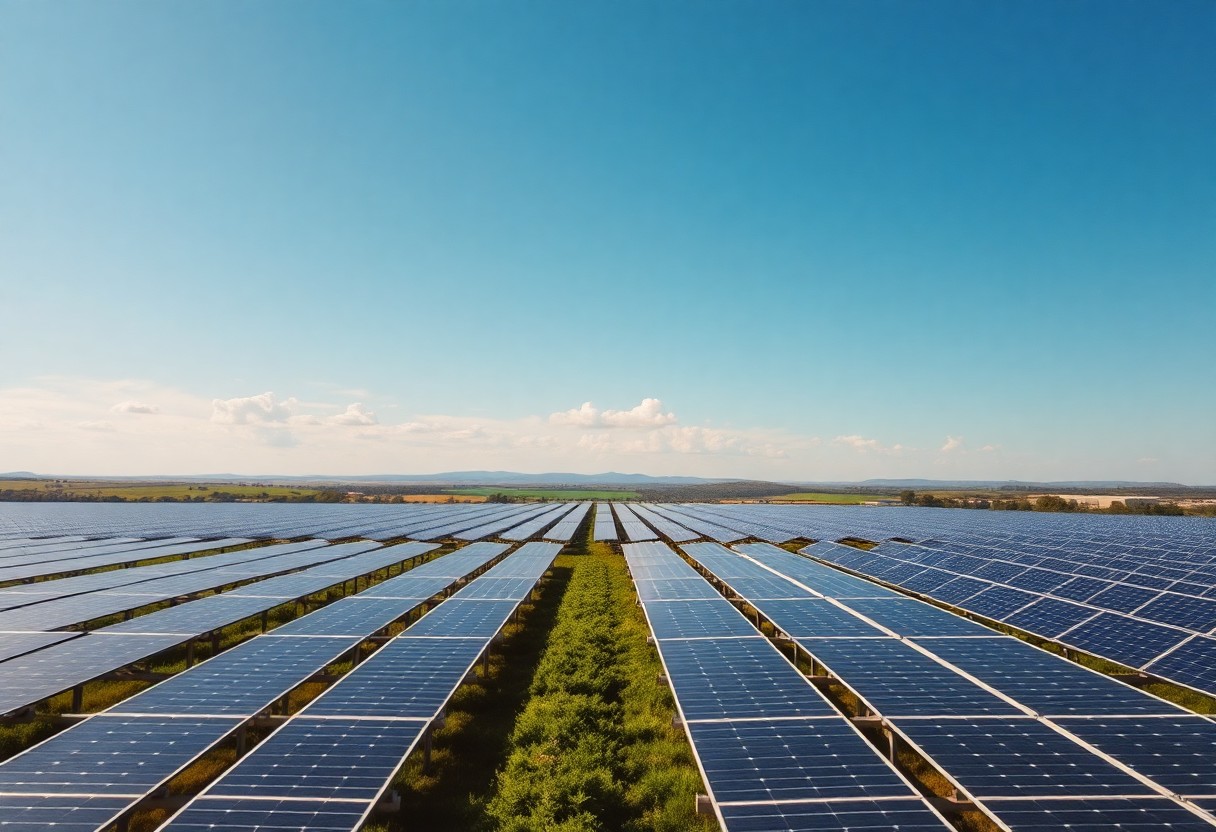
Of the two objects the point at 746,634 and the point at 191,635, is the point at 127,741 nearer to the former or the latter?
the point at 191,635

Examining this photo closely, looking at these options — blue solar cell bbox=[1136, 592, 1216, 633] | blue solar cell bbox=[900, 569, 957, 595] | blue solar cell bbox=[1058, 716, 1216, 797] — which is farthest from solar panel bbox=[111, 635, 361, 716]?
blue solar cell bbox=[1136, 592, 1216, 633]

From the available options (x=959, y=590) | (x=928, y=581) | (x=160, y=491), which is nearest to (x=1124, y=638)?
(x=959, y=590)

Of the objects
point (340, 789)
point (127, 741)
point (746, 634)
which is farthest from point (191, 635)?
point (746, 634)

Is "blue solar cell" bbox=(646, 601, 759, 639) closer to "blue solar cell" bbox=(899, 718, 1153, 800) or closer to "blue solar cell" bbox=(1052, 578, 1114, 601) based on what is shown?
"blue solar cell" bbox=(899, 718, 1153, 800)

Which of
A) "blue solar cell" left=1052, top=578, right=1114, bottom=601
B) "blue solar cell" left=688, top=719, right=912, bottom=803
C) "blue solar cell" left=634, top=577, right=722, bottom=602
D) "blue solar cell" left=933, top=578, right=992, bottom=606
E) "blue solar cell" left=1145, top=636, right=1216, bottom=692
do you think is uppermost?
"blue solar cell" left=688, top=719, right=912, bottom=803

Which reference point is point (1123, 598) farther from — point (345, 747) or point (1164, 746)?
point (345, 747)

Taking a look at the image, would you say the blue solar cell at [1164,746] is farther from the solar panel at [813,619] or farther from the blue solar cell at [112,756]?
the blue solar cell at [112,756]
